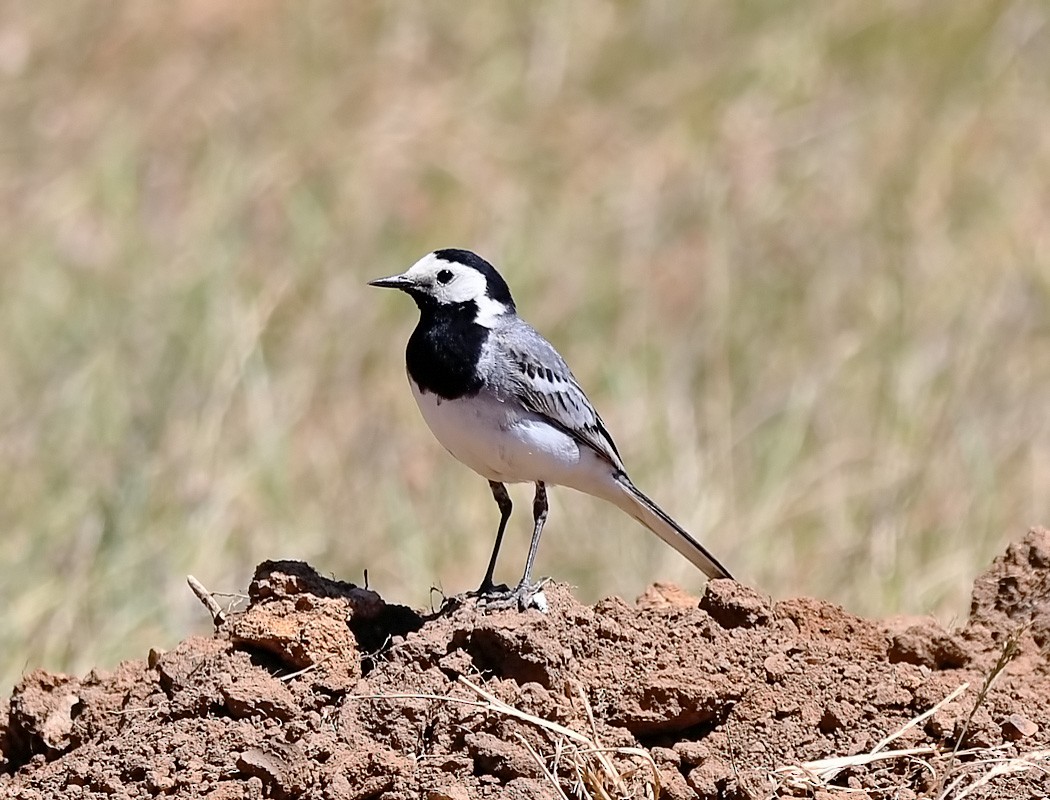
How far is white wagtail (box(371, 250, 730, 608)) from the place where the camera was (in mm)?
6062

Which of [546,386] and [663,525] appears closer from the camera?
[546,386]

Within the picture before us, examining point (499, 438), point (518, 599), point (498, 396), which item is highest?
point (498, 396)

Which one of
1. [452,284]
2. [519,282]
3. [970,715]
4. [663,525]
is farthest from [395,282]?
[519,282]

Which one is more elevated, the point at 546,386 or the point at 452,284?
the point at 452,284

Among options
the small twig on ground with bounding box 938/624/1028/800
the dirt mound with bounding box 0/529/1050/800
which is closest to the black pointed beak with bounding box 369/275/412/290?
the dirt mound with bounding box 0/529/1050/800

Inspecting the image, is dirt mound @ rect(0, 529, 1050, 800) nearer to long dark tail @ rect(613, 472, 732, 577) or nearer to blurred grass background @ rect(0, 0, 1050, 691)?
long dark tail @ rect(613, 472, 732, 577)

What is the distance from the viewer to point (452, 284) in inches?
250

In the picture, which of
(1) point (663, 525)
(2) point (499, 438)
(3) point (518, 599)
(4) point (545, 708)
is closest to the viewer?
(4) point (545, 708)

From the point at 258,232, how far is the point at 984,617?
8.69 m

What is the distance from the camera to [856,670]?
4.75 meters

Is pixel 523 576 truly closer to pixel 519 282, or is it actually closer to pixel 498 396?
pixel 498 396

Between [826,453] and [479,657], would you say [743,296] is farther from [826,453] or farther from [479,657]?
[479,657]

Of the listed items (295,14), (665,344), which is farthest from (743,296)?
(295,14)

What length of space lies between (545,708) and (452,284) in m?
2.22
